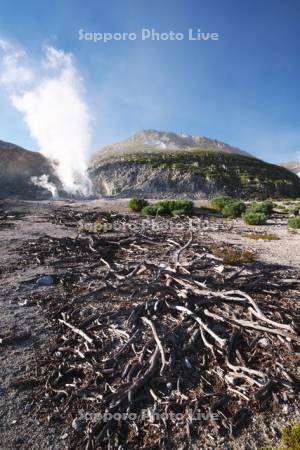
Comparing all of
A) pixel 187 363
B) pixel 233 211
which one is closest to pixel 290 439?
pixel 187 363

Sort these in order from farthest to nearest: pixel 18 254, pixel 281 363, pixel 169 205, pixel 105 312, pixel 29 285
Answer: pixel 169 205 → pixel 18 254 → pixel 29 285 → pixel 105 312 → pixel 281 363

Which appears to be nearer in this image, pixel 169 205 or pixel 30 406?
pixel 30 406

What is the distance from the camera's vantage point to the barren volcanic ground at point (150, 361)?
10.6 ft

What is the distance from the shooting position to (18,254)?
10375mm

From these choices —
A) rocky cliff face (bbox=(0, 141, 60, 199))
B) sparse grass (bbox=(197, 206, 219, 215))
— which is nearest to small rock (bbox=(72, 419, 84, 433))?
sparse grass (bbox=(197, 206, 219, 215))

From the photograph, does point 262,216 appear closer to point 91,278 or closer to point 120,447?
point 91,278

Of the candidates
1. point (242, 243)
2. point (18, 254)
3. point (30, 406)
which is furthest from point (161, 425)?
point (242, 243)

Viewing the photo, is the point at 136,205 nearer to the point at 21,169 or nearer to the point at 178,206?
the point at 178,206

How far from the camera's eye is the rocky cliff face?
60.5 meters

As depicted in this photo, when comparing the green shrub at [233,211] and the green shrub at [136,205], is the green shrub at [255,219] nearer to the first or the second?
the green shrub at [233,211]

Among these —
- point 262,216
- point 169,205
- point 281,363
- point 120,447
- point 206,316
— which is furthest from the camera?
point 169,205

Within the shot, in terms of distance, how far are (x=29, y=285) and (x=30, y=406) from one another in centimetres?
400

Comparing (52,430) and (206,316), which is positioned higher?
(206,316)

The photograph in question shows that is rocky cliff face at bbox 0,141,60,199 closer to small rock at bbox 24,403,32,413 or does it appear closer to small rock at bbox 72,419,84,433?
small rock at bbox 24,403,32,413
